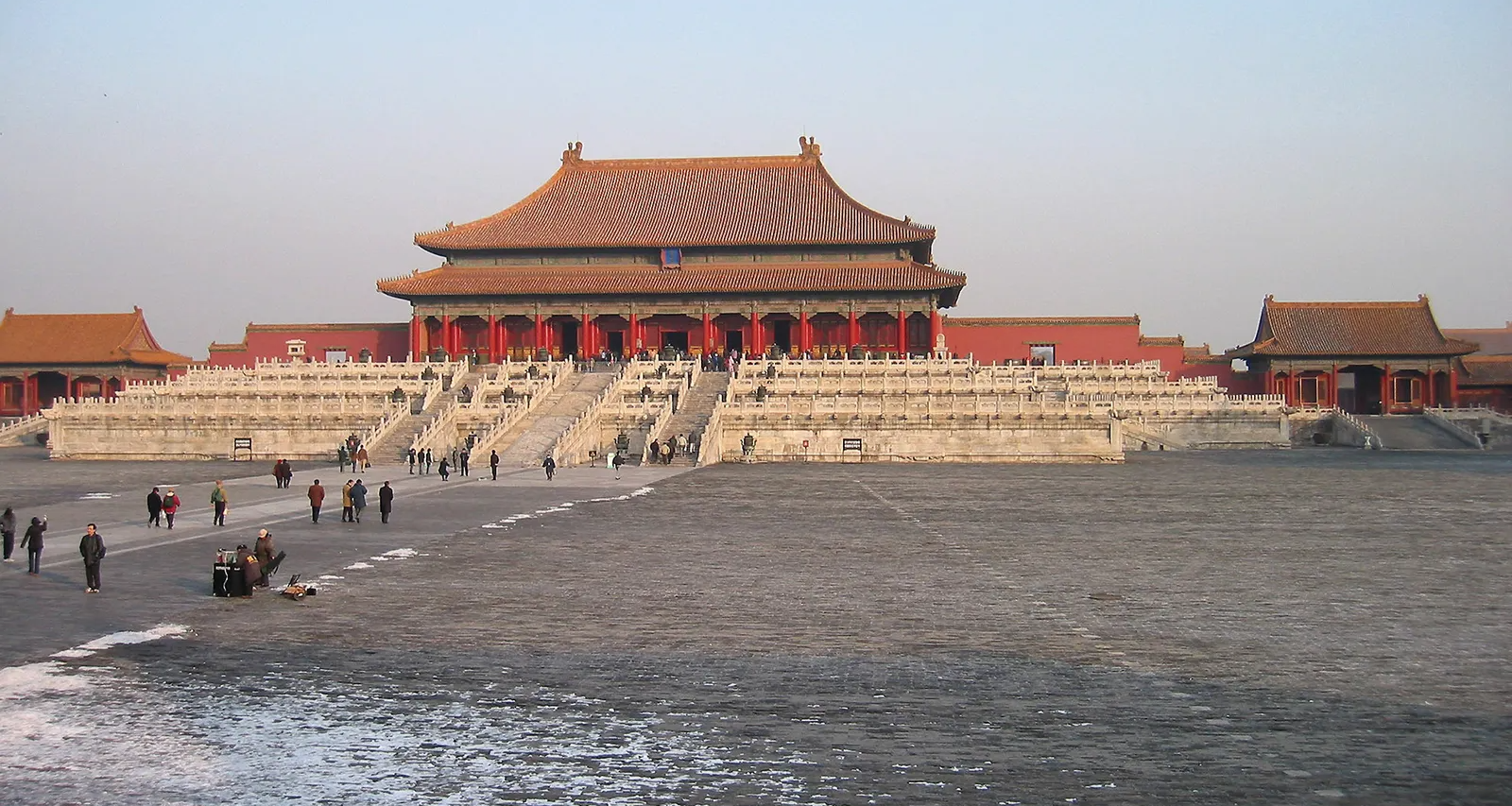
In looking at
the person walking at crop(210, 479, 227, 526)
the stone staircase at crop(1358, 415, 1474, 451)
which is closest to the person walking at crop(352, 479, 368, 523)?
the person walking at crop(210, 479, 227, 526)

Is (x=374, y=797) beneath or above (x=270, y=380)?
beneath

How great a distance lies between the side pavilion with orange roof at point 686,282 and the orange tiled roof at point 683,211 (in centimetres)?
11

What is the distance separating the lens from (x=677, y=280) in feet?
197

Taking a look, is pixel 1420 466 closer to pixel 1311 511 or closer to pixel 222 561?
pixel 1311 511

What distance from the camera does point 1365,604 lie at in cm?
1338

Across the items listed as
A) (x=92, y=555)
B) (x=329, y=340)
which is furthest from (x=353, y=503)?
(x=329, y=340)

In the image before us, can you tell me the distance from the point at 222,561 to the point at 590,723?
6.91 m

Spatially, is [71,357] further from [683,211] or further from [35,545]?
[35,545]

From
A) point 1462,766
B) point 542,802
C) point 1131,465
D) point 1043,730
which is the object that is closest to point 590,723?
point 542,802

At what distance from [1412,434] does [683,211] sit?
34275 mm

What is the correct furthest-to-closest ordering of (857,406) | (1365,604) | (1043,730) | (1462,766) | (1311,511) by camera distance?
1. (857,406)
2. (1311,511)
3. (1365,604)
4. (1043,730)
5. (1462,766)

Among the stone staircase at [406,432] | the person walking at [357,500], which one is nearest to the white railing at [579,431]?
the stone staircase at [406,432]

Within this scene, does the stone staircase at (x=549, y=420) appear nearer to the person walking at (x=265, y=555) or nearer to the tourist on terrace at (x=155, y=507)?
the tourist on terrace at (x=155, y=507)

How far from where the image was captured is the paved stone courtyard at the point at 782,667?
25.2 feet
